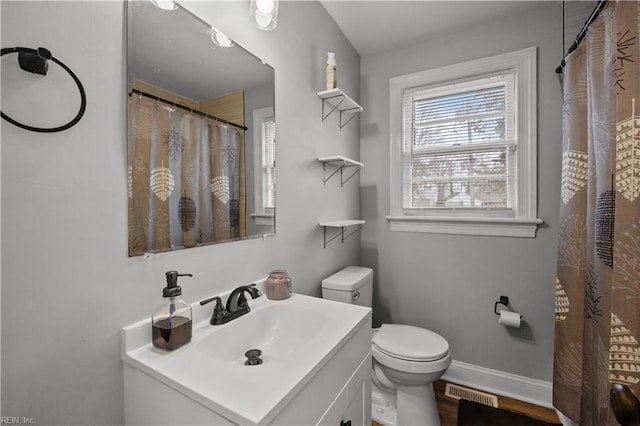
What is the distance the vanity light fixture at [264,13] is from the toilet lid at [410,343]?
169 centimetres

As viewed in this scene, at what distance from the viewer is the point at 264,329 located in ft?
3.73

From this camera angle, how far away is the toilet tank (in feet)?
5.57

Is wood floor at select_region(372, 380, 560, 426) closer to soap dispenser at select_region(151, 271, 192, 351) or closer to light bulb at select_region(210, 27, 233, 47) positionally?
soap dispenser at select_region(151, 271, 192, 351)

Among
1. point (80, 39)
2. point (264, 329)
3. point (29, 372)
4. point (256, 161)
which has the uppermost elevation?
point (80, 39)

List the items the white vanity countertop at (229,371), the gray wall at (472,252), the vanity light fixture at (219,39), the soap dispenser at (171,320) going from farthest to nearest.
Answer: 1. the gray wall at (472,252)
2. the vanity light fixture at (219,39)
3. the soap dispenser at (171,320)
4. the white vanity countertop at (229,371)

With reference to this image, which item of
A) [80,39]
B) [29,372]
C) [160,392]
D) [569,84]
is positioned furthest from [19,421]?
[569,84]

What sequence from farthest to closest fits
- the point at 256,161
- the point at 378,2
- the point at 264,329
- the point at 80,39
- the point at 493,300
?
the point at 493,300 → the point at 378,2 → the point at 256,161 → the point at 264,329 → the point at 80,39

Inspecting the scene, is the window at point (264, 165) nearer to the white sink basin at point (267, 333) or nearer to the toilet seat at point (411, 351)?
the white sink basin at point (267, 333)

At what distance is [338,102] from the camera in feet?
6.16

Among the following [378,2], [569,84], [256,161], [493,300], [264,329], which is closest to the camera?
[264,329]

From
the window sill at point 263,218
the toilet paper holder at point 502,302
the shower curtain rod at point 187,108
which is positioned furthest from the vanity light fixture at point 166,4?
the toilet paper holder at point 502,302

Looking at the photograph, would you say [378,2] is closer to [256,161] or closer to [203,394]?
[256,161]

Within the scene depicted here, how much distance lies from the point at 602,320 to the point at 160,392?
1.64 m

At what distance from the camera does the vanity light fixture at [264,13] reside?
115cm
